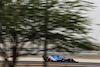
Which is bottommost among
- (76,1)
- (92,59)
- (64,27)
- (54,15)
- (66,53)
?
(92,59)

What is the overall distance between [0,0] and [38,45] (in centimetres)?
246

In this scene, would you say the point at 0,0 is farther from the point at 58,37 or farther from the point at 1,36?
the point at 58,37

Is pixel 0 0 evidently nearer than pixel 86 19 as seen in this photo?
Yes

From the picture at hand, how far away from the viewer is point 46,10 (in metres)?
7.07

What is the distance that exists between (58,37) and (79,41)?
0.87m

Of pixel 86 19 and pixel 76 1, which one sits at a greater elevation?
pixel 76 1

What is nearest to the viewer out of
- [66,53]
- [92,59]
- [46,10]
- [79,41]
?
[46,10]

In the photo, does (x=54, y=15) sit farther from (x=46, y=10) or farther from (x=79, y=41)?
(x=79, y=41)

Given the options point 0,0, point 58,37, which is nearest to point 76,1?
point 58,37

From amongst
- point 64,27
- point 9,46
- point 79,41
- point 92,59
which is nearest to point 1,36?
point 9,46

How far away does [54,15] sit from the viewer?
23.2 feet

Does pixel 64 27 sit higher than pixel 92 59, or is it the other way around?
pixel 64 27

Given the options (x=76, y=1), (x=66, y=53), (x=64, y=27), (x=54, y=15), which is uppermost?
(x=76, y=1)

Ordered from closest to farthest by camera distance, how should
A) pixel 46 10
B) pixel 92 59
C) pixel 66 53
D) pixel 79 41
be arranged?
1. pixel 46 10
2. pixel 79 41
3. pixel 66 53
4. pixel 92 59
